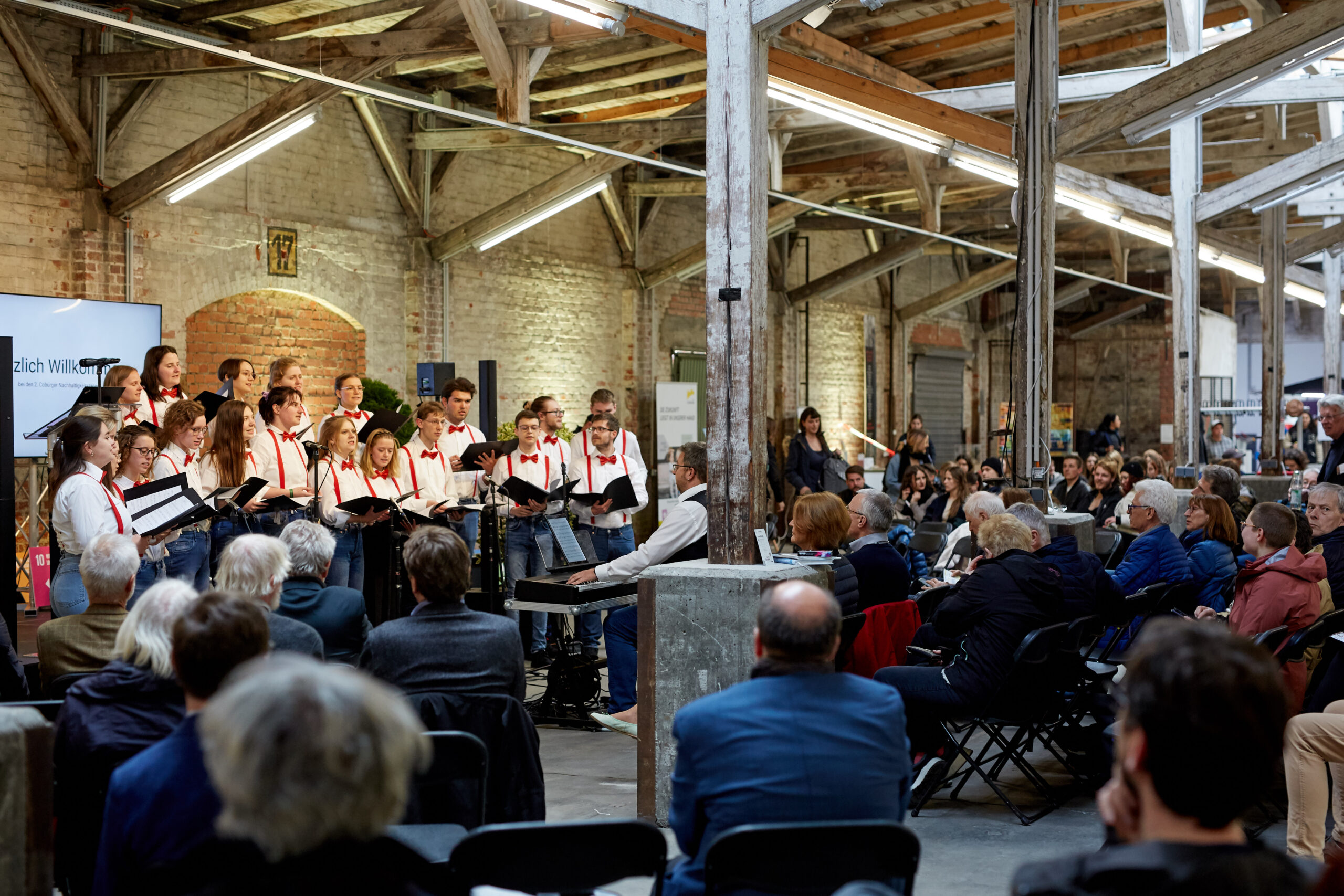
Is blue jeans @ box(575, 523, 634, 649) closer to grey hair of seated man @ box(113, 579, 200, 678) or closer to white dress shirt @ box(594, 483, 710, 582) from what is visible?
white dress shirt @ box(594, 483, 710, 582)

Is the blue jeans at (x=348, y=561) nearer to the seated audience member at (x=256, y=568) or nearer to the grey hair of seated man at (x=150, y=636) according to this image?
the seated audience member at (x=256, y=568)

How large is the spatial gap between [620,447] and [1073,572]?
3.80 metres

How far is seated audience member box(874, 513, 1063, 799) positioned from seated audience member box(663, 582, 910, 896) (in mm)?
1938

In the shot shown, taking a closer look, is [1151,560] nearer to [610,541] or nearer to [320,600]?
[610,541]

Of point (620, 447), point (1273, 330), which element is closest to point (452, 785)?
point (620, 447)

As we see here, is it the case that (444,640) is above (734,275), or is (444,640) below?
below

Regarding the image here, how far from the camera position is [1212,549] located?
588cm

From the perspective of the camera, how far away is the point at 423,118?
11797mm

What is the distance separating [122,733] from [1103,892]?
86.4 inches

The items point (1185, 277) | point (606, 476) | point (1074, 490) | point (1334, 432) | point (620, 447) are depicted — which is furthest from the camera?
point (1185, 277)

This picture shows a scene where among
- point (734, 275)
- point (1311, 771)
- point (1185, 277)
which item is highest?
point (1185, 277)

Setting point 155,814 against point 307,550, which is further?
point 307,550

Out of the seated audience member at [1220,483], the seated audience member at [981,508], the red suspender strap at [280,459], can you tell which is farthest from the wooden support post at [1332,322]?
the red suspender strap at [280,459]

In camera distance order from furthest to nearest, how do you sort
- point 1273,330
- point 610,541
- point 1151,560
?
point 1273,330, point 610,541, point 1151,560
